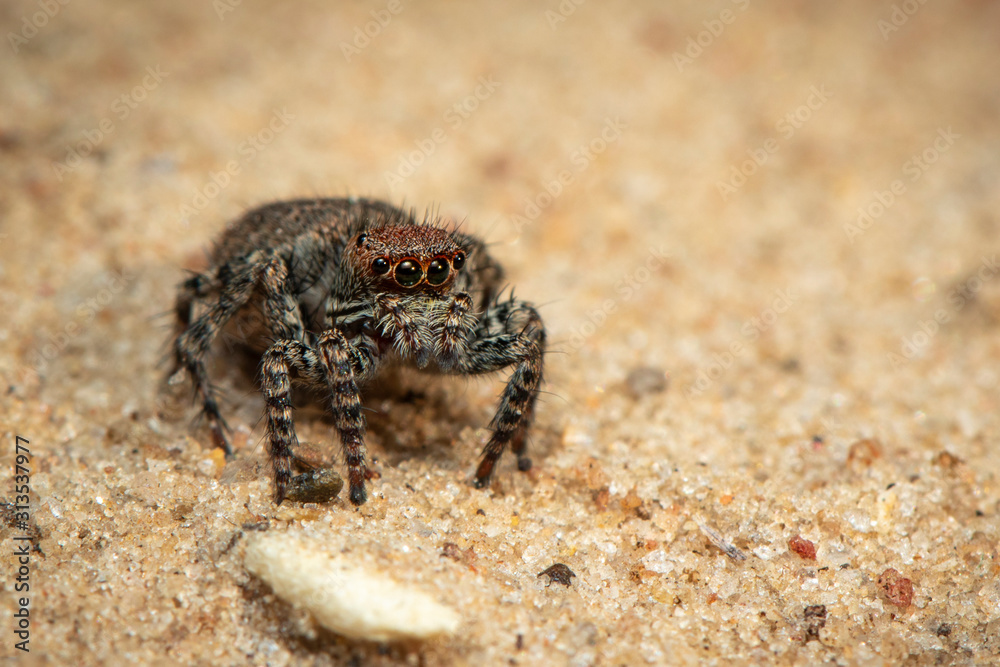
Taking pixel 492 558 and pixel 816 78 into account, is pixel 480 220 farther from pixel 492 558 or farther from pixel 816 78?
pixel 816 78

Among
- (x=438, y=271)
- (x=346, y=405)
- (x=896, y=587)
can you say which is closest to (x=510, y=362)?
(x=438, y=271)

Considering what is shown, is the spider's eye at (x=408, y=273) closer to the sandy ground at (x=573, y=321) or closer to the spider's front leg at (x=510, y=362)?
the spider's front leg at (x=510, y=362)

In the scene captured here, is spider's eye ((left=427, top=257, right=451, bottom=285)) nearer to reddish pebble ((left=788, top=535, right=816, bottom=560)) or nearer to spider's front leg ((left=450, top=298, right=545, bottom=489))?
spider's front leg ((left=450, top=298, right=545, bottom=489))

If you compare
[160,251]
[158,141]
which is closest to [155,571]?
[160,251]

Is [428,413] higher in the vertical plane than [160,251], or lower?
lower

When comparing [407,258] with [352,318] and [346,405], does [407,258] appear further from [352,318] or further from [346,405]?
[346,405]

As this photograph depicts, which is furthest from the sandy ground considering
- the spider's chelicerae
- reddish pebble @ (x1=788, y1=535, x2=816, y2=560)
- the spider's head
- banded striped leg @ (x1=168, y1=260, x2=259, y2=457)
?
the spider's head
